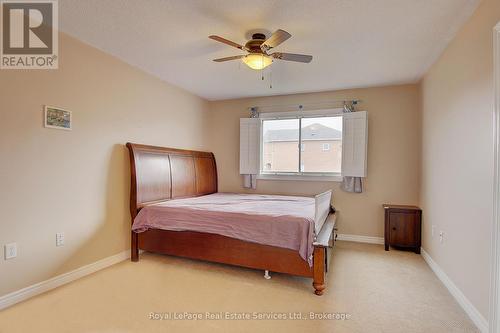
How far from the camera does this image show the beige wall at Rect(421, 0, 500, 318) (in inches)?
71.0

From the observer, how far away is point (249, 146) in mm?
4641

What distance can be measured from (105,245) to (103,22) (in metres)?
2.35

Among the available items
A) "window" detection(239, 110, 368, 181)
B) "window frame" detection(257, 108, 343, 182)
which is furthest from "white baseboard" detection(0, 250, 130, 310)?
"window frame" detection(257, 108, 343, 182)

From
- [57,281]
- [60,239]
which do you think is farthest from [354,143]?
[57,281]

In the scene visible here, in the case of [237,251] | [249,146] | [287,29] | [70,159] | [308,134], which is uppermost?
[287,29]

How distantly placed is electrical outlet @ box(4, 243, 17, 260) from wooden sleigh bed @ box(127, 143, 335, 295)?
45.2 inches

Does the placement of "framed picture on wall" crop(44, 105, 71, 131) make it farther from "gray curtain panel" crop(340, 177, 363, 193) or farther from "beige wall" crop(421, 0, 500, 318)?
"gray curtain panel" crop(340, 177, 363, 193)

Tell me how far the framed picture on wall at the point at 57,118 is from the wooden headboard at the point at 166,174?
0.71m

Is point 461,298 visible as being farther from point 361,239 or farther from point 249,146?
point 249,146

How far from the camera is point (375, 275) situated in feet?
9.05

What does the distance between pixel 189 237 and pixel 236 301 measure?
100 centimetres

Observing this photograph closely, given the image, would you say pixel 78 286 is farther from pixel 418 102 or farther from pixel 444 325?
pixel 418 102

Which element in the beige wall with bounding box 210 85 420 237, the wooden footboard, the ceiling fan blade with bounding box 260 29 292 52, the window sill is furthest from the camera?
the window sill

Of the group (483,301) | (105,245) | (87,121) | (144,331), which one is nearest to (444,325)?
(483,301)
